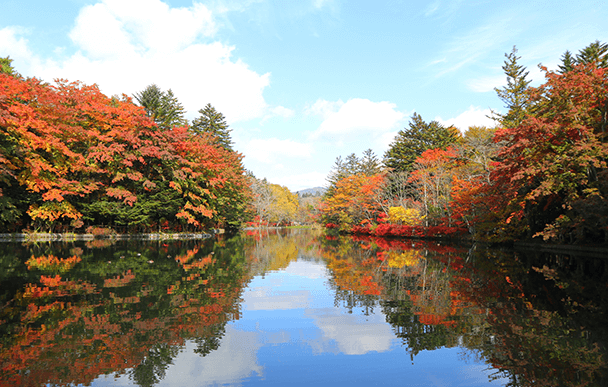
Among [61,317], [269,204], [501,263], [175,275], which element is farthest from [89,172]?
[269,204]

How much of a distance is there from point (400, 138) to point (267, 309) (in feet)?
134

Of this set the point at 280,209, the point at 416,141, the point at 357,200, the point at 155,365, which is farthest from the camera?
the point at 280,209

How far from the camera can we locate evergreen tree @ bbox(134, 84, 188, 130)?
44406 millimetres

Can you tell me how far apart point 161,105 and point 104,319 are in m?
47.9

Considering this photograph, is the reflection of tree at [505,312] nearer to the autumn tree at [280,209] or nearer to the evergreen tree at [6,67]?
the evergreen tree at [6,67]

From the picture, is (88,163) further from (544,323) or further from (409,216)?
(544,323)

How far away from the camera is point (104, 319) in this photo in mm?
5320

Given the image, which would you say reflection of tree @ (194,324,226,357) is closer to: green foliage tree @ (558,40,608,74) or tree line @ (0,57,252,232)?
tree line @ (0,57,252,232)

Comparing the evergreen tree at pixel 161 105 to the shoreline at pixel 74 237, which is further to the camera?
the evergreen tree at pixel 161 105

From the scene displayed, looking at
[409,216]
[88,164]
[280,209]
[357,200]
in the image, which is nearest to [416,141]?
[357,200]

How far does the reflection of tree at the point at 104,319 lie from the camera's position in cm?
365

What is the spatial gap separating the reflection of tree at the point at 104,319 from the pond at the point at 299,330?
2cm

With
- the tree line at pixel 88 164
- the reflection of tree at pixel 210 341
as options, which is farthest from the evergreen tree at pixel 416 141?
the reflection of tree at pixel 210 341

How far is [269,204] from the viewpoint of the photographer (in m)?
71.4
